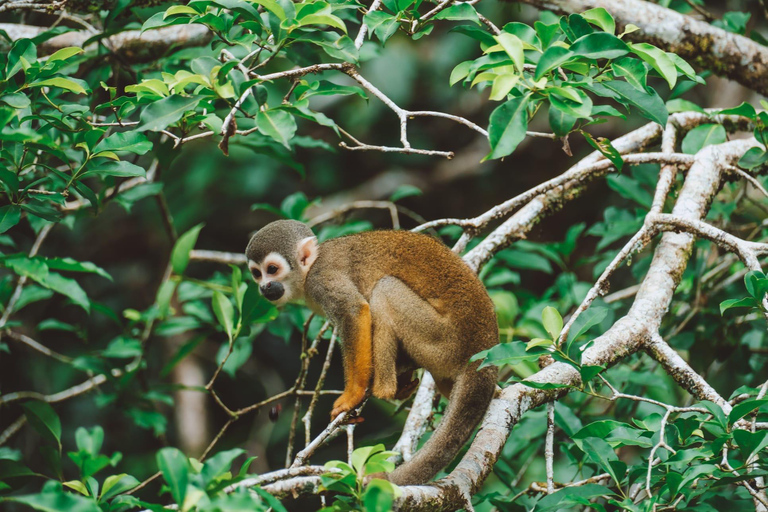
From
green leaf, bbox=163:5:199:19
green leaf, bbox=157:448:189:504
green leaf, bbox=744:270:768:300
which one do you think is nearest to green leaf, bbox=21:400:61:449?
green leaf, bbox=157:448:189:504

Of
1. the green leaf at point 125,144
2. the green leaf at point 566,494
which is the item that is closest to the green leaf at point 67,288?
the green leaf at point 125,144

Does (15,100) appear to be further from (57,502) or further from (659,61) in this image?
(659,61)

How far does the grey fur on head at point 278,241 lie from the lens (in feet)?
11.2

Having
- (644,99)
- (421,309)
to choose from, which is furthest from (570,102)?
→ (421,309)

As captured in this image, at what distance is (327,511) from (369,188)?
19.5ft

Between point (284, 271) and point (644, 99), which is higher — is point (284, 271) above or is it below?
below

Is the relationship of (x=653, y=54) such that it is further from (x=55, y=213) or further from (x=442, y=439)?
(x=55, y=213)

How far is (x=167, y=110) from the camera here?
2062mm

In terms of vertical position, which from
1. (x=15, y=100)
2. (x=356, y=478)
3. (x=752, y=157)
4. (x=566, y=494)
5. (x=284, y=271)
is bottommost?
(x=284, y=271)

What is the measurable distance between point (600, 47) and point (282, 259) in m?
1.97

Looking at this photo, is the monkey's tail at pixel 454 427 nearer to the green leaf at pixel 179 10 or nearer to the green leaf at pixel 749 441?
the green leaf at pixel 749 441

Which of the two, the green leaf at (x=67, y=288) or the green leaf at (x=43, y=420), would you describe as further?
the green leaf at (x=67, y=288)

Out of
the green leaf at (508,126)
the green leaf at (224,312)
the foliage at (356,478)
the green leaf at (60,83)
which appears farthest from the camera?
the green leaf at (224,312)

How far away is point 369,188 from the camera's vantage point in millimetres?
7398
